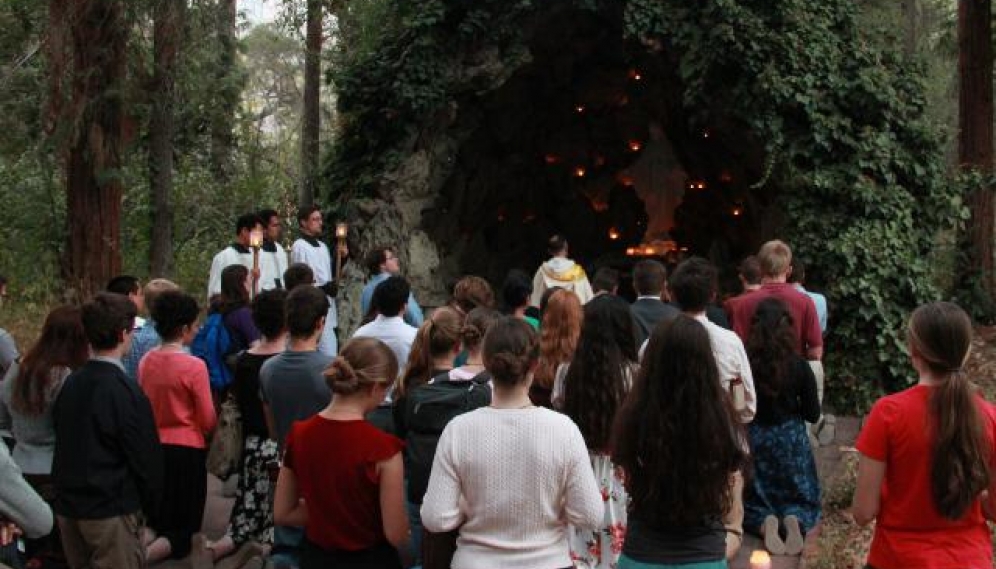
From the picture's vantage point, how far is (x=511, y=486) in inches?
148

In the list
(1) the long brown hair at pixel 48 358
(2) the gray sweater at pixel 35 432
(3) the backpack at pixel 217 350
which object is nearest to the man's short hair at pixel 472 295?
(3) the backpack at pixel 217 350

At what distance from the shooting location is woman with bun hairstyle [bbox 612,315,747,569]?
150 inches

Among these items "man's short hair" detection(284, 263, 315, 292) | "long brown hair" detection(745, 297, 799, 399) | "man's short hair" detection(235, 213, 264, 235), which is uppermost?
"man's short hair" detection(235, 213, 264, 235)

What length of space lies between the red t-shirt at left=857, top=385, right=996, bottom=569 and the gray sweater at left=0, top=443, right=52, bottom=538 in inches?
122

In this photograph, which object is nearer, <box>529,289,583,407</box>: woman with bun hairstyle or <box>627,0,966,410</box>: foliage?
<box>529,289,583,407</box>: woman with bun hairstyle

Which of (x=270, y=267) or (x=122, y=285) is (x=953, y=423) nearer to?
(x=122, y=285)

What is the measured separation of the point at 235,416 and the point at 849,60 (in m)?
8.87

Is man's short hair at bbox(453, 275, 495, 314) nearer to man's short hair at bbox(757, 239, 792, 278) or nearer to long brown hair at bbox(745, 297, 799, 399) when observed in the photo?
long brown hair at bbox(745, 297, 799, 399)

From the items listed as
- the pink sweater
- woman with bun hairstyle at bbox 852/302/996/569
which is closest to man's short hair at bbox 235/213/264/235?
the pink sweater

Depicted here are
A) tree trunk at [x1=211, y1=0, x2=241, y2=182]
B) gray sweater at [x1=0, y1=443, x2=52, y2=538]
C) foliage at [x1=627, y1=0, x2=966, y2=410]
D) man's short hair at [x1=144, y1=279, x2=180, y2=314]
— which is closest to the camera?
gray sweater at [x1=0, y1=443, x2=52, y2=538]

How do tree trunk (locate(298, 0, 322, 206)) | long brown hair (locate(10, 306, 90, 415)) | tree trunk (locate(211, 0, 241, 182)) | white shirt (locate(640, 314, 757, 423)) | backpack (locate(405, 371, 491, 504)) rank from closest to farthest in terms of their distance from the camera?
backpack (locate(405, 371, 491, 504))
long brown hair (locate(10, 306, 90, 415))
white shirt (locate(640, 314, 757, 423))
tree trunk (locate(298, 0, 322, 206))
tree trunk (locate(211, 0, 241, 182))

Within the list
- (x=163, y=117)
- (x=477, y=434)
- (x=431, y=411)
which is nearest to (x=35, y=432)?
(x=431, y=411)

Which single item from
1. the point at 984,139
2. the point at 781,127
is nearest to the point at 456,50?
the point at 781,127

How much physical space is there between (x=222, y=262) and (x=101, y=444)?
4.58 m
